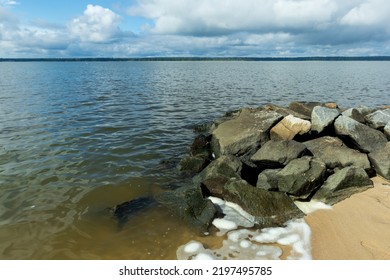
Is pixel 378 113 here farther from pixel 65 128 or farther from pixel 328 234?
A: pixel 65 128

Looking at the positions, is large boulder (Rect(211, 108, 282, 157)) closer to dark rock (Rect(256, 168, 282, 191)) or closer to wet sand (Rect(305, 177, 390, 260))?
dark rock (Rect(256, 168, 282, 191))

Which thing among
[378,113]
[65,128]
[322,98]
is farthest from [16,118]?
[322,98]

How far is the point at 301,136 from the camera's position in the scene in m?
13.4

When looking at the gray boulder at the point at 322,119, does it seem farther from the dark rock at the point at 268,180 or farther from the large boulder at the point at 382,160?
the dark rock at the point at 268,180

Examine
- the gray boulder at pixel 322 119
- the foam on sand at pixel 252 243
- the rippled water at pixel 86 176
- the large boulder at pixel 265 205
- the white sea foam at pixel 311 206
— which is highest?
the gray boulder at pixel 322 119

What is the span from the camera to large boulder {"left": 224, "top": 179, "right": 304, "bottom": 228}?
8672mm

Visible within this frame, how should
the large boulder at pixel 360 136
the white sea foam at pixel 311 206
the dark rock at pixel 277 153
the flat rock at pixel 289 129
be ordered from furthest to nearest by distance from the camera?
the flat rock at pixel 289 129 < the large boulder at pixel 360 136 < the dark rock at pixel 277 153 < the white sea foam at pixel 311 206

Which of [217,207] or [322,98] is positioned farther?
[322,98]

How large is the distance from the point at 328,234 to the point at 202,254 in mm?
3424

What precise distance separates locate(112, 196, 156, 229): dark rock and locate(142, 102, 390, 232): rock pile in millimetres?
445

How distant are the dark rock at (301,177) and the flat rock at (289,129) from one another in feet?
9.37

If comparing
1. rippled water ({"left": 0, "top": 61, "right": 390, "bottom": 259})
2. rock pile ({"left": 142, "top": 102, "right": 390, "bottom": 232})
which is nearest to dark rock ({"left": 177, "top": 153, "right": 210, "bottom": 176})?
rock pile ({"left": 142, "top": 102, "right": 390, "bottom": 232})

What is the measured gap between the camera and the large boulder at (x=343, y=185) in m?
9.73

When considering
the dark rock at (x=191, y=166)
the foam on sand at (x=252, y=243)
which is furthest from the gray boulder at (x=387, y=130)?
the dark rock at (x=191, y=166)
